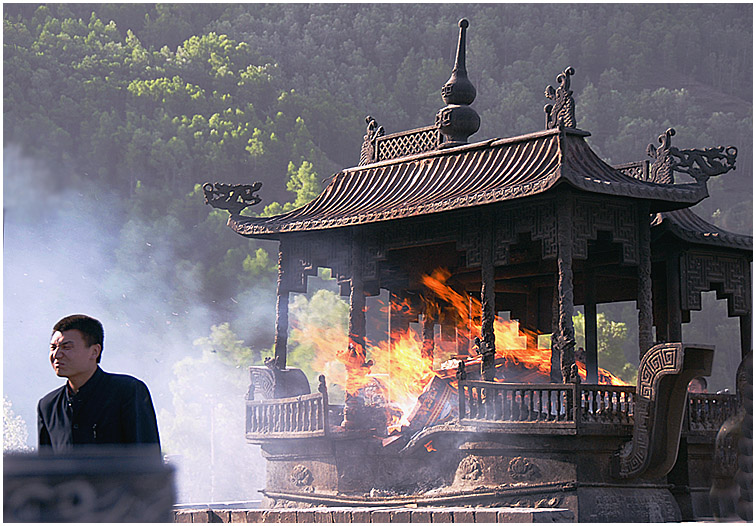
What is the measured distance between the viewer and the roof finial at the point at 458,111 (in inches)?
637

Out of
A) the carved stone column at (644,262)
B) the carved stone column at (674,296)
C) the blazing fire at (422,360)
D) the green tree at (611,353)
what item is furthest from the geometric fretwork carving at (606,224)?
the green tree at (611,353)

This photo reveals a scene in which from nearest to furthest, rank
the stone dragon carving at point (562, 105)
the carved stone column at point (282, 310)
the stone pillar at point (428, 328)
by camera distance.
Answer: the stone dragon carving at point (562, 105) → the carved stone column at point (282, 310) → the stone pillar at point (428, 328)

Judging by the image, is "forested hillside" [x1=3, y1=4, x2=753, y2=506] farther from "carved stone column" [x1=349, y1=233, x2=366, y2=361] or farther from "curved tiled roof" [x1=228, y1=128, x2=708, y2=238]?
"carved stone column" [x1=349, y1=233, x2=366, y2=361]

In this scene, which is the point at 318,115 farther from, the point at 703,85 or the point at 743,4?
the point at 743,4

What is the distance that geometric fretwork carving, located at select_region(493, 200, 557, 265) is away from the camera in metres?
13.5

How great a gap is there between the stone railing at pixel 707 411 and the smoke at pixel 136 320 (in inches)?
797

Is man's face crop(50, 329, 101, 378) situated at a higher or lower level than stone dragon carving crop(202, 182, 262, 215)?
lower

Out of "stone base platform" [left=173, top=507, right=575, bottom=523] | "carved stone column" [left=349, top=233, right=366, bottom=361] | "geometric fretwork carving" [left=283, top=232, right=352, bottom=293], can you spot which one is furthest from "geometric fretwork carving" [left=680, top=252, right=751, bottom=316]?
"stone base platform" [left=173, top=507, right=575, bottom=523]

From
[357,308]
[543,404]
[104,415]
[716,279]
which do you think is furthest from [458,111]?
[104,415]

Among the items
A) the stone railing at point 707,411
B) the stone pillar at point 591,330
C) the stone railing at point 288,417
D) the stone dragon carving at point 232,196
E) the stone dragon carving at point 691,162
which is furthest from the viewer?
the stone dragon carving at point 232,196

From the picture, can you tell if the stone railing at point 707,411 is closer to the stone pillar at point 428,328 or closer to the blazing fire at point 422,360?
the blazing fire at point 422,360

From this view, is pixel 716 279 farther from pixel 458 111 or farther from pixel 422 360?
pixel 422 360

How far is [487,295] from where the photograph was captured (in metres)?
14.2

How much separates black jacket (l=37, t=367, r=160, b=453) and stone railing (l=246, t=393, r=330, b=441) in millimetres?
8614
